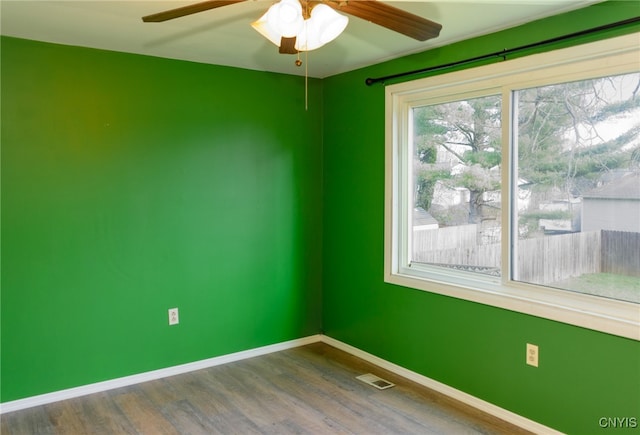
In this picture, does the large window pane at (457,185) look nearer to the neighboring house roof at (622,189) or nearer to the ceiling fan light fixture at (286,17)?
the neighboring house roof at (622,189)

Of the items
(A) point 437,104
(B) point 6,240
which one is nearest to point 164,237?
(B) point 6,240

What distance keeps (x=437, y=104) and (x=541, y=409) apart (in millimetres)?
2008

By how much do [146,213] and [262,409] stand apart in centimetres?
154

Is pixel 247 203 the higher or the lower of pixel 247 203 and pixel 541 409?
the higher

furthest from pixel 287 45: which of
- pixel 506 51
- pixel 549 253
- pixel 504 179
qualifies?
pixel 549 253

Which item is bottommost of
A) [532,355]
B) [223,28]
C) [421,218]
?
[532,355]

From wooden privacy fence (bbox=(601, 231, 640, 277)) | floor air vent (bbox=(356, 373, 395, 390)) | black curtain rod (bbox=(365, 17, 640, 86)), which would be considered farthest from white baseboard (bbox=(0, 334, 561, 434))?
black curtain rod (bbox=(365, 17, 640, 86))

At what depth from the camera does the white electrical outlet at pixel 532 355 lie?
2.74 m

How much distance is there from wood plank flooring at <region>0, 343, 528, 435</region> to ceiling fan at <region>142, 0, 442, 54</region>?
2.10 m

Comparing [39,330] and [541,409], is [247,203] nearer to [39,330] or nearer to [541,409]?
[39,330]

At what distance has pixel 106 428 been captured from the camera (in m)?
2.84

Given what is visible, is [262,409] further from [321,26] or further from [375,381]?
[321,26]

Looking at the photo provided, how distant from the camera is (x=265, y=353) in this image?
402 centimetres

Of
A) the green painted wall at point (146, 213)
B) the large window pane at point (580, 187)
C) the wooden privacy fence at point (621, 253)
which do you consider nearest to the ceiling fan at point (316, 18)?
the large window pane at point (580, 187)
